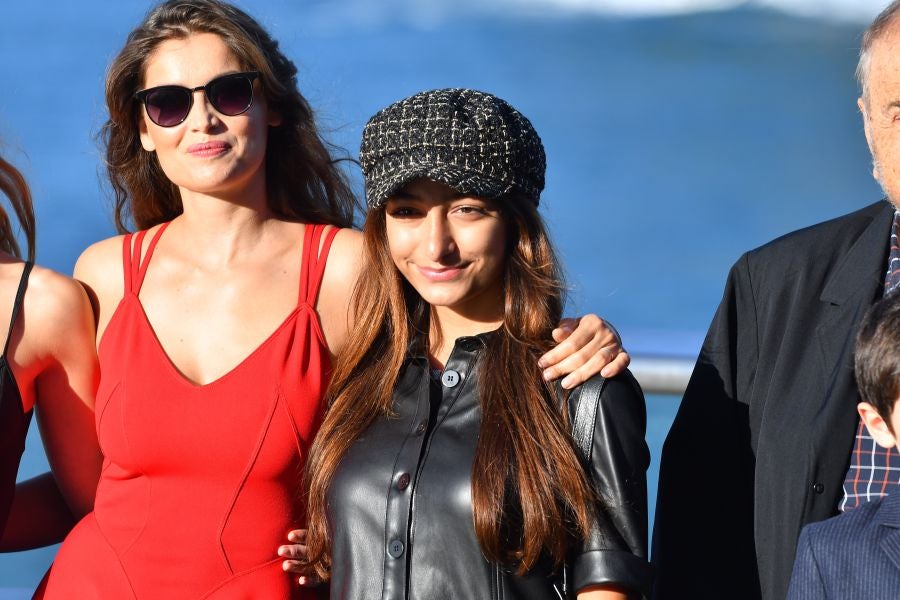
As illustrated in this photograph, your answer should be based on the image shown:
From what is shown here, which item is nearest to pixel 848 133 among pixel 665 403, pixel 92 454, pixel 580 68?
pixel 580 68

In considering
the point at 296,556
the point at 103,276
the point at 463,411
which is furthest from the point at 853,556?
the point at 103,276

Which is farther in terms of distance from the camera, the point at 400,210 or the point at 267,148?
the point at 267,148

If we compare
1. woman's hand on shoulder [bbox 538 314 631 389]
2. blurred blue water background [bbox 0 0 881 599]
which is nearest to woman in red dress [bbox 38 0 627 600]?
woman's hand on shoulder [bbox 538 314 631 389]

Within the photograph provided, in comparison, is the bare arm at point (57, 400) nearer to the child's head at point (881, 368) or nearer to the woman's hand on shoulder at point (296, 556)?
the woman's hand on shoulder at point (296, 556)

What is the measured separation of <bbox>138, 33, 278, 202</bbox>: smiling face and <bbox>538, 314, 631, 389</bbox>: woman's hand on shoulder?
77 centimetres

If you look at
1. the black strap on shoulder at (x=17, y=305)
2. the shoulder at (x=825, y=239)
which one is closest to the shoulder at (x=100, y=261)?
the black strap on shoulder at (x=17, y=305)

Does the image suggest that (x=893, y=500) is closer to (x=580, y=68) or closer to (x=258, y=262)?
(x=258, y=262)

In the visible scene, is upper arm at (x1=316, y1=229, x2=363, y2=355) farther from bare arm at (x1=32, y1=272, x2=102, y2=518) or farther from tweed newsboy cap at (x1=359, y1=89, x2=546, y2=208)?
bare arm at (x1=32, y1=272, x2=102, y2=518)

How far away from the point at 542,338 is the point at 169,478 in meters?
0.76

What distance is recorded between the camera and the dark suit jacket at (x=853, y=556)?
5.61 ft

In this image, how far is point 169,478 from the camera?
2.29 m

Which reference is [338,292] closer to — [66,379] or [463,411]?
[463,411]

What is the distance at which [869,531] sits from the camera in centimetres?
176

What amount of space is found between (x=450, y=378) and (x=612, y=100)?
6.21 metres
